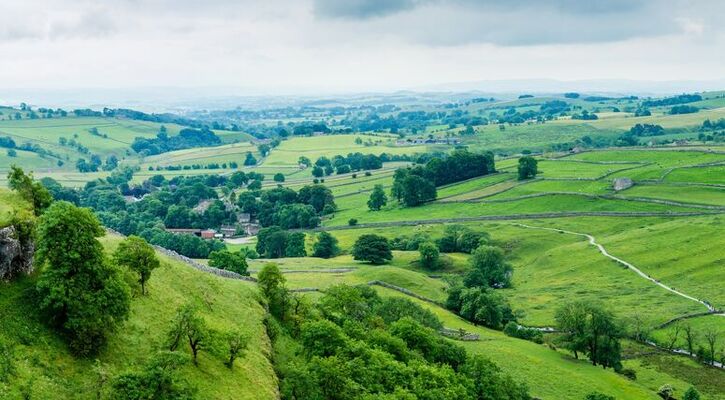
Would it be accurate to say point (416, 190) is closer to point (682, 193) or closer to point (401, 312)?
point (682, 193)

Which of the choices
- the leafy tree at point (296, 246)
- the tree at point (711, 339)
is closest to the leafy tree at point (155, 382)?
the tree at point (711, 339)

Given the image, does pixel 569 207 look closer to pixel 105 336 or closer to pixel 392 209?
pixel 392 209

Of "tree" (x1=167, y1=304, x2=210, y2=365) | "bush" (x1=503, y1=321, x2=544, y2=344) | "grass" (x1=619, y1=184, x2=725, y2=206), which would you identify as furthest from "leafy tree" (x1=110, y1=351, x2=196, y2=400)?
"grass" (x1=619, y1=184, x2=725, y2=206)

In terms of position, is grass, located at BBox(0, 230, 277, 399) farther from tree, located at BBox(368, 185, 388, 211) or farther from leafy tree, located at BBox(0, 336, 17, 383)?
tree, located at BBox(368, 185, 388, 211)

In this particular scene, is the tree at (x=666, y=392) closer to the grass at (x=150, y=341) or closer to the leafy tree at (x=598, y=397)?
the leafy tree at (x=598, y=397)

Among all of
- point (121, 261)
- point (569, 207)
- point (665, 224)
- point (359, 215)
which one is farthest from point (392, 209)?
point (121, 261)

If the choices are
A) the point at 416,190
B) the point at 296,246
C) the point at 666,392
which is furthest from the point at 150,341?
the point at 416,190

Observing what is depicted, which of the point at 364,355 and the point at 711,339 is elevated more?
the point at 364,355
